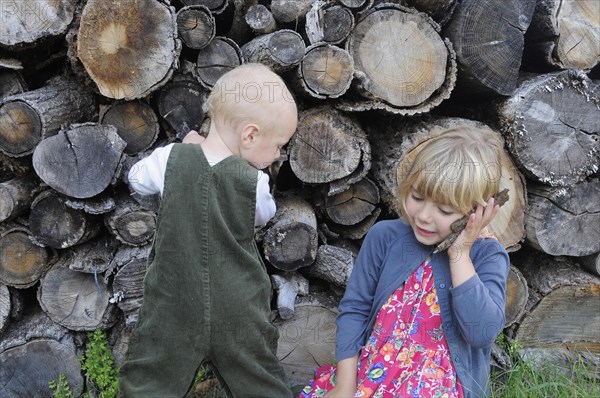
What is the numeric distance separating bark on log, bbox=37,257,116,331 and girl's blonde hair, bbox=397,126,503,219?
148 centimetres

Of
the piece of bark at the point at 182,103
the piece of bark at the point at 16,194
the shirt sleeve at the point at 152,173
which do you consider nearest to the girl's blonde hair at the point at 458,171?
the shirt sleeve at the point at 152,173

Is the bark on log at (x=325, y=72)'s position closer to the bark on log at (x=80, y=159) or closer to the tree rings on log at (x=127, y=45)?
the tree rings on log at (x=127, y=45)

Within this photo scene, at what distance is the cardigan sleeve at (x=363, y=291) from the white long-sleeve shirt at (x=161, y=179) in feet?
1.32

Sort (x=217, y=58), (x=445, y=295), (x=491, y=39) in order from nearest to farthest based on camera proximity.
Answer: (x=445, y=295) → (x=217, y=58) → (x=491, y=39)

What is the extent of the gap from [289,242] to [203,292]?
73 centimetres

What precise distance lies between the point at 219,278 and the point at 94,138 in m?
0.90

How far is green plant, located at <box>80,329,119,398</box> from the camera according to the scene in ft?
7.93

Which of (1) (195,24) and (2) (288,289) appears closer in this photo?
(1) (195,24)

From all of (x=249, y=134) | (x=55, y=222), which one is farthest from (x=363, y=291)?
(x=55, y=222)

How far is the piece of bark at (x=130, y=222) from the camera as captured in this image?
2312 mm

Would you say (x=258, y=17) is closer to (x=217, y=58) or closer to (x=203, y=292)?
(x=217, y=58)

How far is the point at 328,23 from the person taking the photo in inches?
91.7

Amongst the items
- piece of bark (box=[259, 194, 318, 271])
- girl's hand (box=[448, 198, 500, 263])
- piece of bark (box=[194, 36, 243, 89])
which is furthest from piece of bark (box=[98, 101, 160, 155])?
girl's hand (box=[448, 198, 500, 263])

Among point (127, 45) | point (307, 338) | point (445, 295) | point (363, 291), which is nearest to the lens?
point (445, 295)
